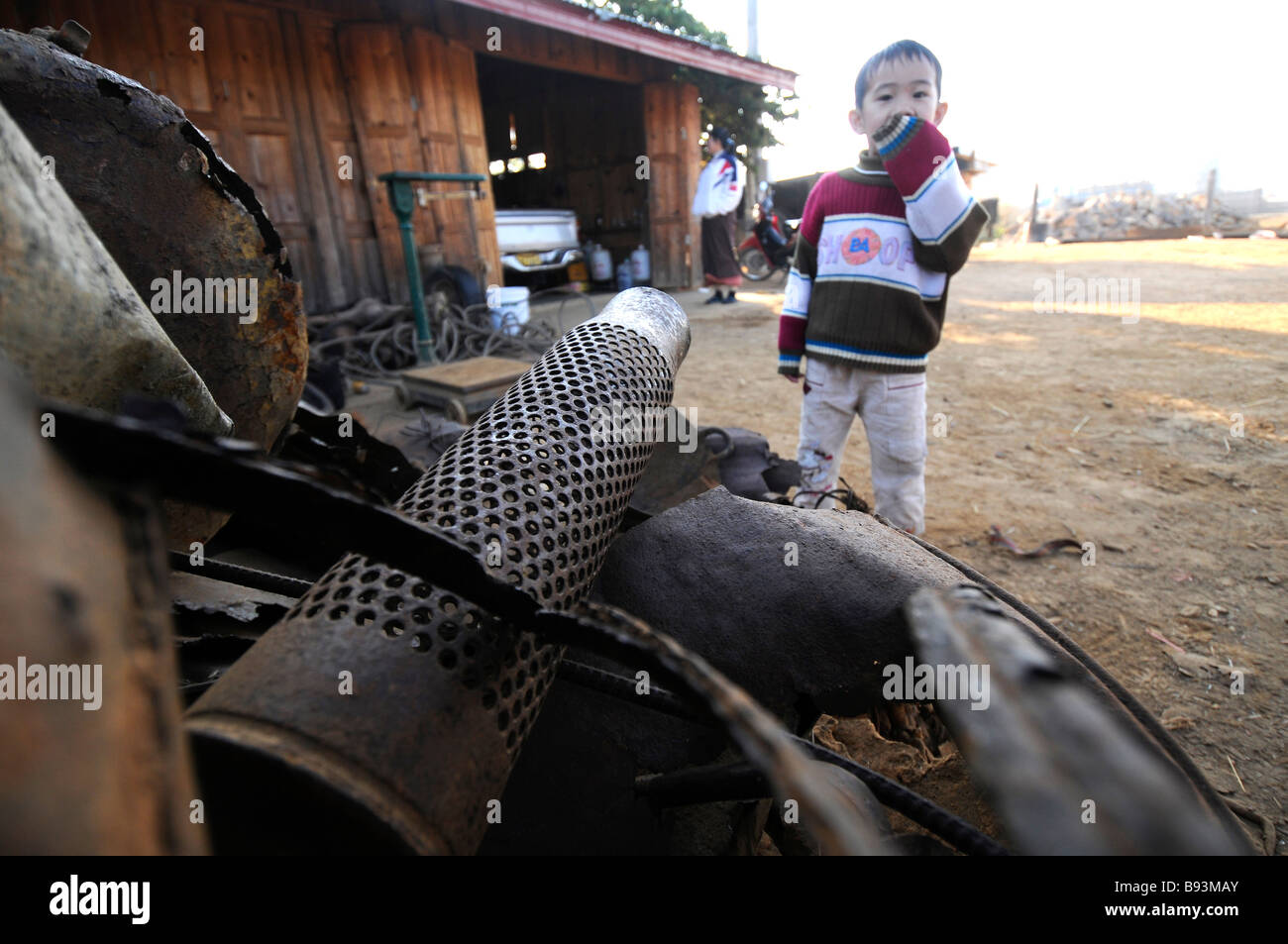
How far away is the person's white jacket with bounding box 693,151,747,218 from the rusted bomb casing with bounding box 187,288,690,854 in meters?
10.4

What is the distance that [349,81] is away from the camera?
24.1 feet

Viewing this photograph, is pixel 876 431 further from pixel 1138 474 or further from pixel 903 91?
pixel 1138 474

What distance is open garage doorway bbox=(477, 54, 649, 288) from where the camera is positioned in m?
12.8

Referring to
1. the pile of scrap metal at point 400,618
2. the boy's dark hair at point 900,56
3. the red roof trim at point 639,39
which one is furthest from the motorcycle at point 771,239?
the pile of scrap metal at point 400,618

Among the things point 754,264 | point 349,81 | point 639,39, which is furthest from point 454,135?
point 754,264

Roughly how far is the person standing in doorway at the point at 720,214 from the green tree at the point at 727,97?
1691 millimetres

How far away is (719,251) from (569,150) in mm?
4857

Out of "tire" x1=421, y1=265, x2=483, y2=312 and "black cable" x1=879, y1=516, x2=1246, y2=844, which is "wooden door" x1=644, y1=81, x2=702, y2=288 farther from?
"black cable" x1=879, y1=516, x2=1246, y2=844

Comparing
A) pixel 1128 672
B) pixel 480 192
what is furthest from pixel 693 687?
pixel 480 192

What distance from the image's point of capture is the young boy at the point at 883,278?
7.75 feet

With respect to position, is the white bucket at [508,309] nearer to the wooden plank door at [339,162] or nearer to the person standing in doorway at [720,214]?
the wooden plank door at [339,162]

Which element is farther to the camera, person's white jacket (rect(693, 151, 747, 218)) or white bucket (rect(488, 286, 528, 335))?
person's white jacket (rect(693, 151, 747, 218))

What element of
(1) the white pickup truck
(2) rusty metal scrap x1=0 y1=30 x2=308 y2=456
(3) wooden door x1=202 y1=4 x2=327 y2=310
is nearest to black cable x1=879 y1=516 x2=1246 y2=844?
(2) rusty metal scrap x1=0 y1=30 x2=308 y2=456

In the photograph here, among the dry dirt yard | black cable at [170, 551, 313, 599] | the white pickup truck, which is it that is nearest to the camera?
black cable at [170, 551, 313, 599]
